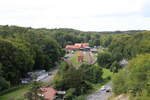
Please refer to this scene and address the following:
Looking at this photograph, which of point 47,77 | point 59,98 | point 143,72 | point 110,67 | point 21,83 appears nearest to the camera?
point 143,72

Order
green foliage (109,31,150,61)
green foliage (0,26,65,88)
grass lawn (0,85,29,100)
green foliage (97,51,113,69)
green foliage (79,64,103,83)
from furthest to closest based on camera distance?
green foliage (97,51,113,69)
green foliage (109,31,150,61)
green foliage (79,64,103,83)
green foliage (0,26,65,88)
grass lawn (0,85,29,100)

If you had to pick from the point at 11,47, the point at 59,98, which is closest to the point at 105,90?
the point at 59,98

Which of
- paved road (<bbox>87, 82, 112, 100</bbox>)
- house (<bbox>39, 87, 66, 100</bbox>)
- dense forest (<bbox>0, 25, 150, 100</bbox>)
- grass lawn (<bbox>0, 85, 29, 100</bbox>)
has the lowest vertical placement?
paved road (<bbox>87, 82, 112, 100</bbox>)

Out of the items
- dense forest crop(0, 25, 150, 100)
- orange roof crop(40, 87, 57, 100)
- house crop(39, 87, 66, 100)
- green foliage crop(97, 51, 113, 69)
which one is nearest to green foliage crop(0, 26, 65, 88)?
dense forest crop(0, 25, 150, 100)

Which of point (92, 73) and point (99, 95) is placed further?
point (92, 73)

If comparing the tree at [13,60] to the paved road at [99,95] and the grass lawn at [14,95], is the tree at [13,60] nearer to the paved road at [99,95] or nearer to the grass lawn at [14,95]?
the grass lawn at [14,95]

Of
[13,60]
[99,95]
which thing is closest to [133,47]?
[99,95]

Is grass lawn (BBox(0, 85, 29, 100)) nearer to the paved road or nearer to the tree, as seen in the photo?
the tree

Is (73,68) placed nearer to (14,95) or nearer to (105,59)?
(14,95)

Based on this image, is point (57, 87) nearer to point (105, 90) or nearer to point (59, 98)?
point (59, 98)

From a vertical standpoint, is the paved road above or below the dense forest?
below

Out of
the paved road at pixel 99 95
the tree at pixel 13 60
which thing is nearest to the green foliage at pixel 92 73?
the paved road at pixel 99 95
